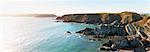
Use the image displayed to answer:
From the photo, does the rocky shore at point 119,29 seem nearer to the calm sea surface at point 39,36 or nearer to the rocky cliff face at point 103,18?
the rocky cliff face at point 103,18

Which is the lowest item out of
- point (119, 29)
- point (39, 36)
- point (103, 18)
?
point (39, 36)

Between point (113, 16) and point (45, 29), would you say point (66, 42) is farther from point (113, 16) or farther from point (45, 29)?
point (113, 16)

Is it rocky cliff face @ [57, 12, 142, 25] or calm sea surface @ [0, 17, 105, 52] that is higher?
rocky cliff face @ [57, 12, 142, 25]

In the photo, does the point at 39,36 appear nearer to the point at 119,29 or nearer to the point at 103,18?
the point at 103,18

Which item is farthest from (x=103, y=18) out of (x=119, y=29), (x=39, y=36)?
(x=39, y=36)

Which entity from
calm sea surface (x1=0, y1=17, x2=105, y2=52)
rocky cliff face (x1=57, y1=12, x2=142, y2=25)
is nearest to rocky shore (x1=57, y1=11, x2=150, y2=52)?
rocky cliff face (x1=57, y1=12, x2=142, y2=25)

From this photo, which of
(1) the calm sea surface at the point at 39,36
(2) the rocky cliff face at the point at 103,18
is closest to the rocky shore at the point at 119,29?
(2) the rocky cliff face at the point at 103,18

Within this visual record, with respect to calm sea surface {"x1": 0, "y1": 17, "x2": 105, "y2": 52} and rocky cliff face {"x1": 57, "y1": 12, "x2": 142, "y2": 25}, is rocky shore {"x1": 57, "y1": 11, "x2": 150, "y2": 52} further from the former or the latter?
calm sea surface {"x1": 0, "y1": 17, "x2": 105, "y2": 52}
